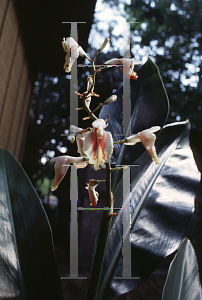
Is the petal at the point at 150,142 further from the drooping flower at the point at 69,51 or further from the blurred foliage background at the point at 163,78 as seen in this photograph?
the blurred foliage background at the point at 163,78

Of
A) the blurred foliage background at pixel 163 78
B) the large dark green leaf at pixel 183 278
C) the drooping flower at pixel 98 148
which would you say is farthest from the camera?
the blurred foliage background at pixel 163 78

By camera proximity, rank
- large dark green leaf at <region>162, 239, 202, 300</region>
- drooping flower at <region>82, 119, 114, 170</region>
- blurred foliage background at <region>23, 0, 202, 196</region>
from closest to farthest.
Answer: drooping flower at <region>82, 119, 114, 170</region>
large dark green leaf at <region>162, 239, 202, 300</region>
blurred foliage background at <region>23, 0, 202, 196</region>

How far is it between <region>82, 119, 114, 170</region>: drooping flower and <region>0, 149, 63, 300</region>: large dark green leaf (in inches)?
4.8

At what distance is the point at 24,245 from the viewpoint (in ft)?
1.07

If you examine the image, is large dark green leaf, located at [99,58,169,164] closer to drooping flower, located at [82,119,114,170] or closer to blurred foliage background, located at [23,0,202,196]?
drooping flower, located at [82,119,114,170]

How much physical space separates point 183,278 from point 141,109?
0.36 meters

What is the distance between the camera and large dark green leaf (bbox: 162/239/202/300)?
0.41 metres

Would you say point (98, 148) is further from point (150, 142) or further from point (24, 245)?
point (24, 245)

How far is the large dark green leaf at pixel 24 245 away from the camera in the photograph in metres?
0.31

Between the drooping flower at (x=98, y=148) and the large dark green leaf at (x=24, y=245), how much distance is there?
0.40ft

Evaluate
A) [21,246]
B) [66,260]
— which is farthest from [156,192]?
[66,260]

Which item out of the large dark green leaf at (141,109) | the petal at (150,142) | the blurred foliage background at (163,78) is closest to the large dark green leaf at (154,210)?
the large dark green leaf at (141,109)

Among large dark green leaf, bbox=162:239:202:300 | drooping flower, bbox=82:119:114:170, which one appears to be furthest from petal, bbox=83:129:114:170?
large dark green leaf, bbox=162:239:202:300

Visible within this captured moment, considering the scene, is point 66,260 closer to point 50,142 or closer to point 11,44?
point 50,142
